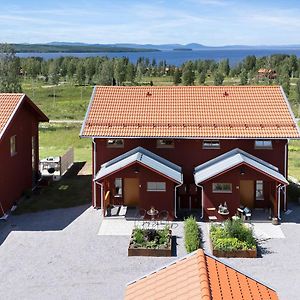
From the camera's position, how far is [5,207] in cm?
2503

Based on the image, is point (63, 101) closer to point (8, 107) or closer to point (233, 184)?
point (8, 107)

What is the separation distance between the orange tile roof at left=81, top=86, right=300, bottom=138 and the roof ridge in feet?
46.9

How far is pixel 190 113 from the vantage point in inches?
1038

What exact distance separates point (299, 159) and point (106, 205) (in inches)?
730

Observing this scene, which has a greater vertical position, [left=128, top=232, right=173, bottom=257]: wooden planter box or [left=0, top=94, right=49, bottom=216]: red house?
[left=0, top=94, right=49, bottom=216]: red house

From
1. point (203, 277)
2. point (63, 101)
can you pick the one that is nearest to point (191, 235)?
point (203, 277)

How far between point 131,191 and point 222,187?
4.82 meters

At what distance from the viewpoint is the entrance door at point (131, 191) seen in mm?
25703

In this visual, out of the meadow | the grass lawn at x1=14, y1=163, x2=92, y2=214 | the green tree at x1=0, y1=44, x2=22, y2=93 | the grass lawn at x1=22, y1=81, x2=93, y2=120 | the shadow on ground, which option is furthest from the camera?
the grass lawn at x1=22, y1=81, x2=93, y2=120

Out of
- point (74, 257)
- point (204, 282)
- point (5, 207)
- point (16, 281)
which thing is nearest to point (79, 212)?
point (5, 207)

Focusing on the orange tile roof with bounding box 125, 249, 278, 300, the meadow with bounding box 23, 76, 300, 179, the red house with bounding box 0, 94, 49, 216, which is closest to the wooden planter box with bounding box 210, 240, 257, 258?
the orange tile roof with bounding box 125, 249, 278, 300

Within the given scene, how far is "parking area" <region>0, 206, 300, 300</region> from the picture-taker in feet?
55.7

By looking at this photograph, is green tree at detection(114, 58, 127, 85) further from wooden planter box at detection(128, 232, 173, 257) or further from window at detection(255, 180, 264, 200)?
wooden planter box at detection(128, 232, 173, 257)

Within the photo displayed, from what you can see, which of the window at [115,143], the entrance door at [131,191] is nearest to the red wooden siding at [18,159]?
the window at [115,143]
